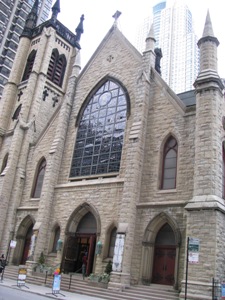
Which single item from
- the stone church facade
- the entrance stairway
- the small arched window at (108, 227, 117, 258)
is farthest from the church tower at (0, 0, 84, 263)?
the small arched window at (108, 227, 117, 258)

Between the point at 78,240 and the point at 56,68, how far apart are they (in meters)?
17.4

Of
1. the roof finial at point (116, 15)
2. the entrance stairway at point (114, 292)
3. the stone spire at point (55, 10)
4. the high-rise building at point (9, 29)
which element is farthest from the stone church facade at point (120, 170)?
the high-rise building at point (9, 29)

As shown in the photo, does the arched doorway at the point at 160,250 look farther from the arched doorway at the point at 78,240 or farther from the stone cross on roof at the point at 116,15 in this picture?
the stone cross on roof at the point at 116,15

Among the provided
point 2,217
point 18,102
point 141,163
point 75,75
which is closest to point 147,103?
point 141,163

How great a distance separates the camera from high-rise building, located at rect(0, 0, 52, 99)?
187ft

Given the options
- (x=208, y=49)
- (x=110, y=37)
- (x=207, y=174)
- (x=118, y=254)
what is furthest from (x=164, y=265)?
(x=110, y=37)

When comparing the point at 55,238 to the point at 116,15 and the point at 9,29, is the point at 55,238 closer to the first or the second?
the point at 116,15

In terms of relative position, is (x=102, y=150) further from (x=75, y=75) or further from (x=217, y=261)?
(x=217, y=261)

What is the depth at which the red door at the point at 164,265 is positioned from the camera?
1576 centimetres

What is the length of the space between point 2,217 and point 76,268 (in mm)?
7267

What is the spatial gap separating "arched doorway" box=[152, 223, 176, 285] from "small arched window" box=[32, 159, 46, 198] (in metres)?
10.3

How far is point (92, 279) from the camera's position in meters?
16.5

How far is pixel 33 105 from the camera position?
28156mm

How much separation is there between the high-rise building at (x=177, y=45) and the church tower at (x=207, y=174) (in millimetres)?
53304
